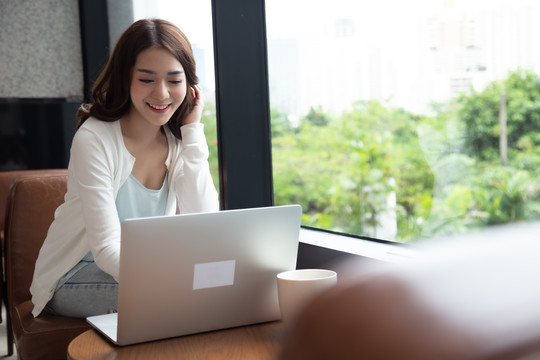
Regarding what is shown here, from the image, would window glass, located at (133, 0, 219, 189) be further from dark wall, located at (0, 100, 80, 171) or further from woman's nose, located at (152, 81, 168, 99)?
dark wall, located at (0, 100, 80, 171)

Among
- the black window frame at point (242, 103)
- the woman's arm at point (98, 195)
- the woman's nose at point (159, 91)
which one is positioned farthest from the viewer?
the black window frame at point (242, 103)

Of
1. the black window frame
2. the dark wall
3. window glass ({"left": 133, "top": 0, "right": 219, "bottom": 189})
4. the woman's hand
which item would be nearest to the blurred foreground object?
the woman's hand

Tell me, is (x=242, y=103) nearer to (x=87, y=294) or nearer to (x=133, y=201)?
(x=133, y=201)

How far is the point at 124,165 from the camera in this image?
1762 millimetres

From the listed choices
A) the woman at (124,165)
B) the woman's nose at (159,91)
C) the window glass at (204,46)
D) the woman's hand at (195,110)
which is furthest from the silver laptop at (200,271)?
the window glass at (204,46)

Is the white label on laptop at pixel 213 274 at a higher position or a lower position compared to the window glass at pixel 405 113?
lower

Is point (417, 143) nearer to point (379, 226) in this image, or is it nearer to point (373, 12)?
point (379, 226)

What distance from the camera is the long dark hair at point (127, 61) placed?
1751 millimetres

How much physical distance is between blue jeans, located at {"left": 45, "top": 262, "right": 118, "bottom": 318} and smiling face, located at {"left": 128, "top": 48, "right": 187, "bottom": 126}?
46 cm

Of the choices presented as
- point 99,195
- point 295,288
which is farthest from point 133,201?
point 295,288

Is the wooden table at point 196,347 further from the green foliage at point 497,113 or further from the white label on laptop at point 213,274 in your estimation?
the green foliage at point 497,113

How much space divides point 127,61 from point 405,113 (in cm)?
99

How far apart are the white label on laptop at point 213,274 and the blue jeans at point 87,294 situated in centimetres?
60

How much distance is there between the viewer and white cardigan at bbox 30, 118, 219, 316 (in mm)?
1565
